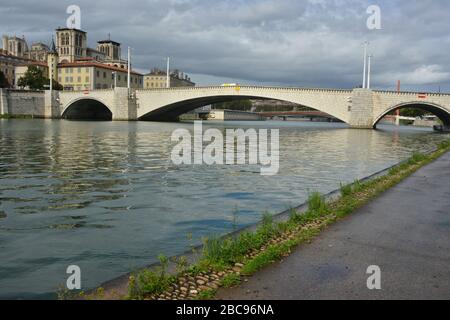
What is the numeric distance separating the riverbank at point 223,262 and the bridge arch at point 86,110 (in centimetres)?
8580

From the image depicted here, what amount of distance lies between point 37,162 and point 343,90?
59.0 metres

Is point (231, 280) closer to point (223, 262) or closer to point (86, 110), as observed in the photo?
point (223, 262)

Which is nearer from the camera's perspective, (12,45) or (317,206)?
(317,206)

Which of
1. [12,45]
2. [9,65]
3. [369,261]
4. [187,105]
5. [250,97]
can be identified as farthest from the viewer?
[12,45]

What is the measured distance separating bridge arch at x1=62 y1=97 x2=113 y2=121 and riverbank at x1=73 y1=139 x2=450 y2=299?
85.8m

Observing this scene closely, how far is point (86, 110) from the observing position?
100 m

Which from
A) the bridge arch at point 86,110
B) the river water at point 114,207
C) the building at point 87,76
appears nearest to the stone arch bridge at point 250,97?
the bridge arch at point 86,110

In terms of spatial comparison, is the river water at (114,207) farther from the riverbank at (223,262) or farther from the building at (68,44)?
the building at (68,44)

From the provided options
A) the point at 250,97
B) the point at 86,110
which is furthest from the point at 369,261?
the point at 86,110

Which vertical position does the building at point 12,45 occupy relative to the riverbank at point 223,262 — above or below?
above

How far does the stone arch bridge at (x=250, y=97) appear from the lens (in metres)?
65.4

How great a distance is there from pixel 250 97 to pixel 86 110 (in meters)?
43.7

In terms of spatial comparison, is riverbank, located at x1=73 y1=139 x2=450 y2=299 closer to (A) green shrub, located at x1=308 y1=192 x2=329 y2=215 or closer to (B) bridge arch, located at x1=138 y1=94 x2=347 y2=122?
(A) green shrub, located at x1=308 y1=192 x2=329 y2=215
